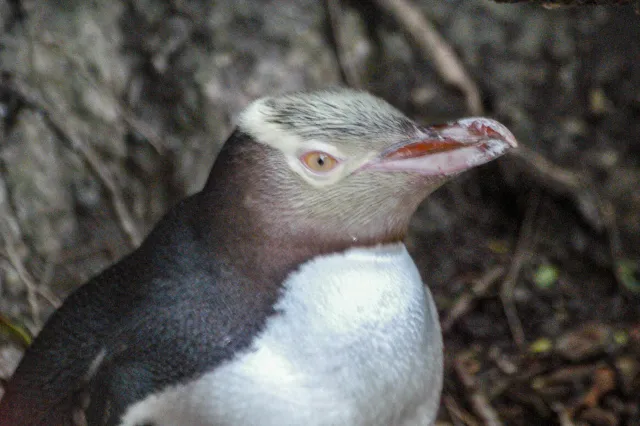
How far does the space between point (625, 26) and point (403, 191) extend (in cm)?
161

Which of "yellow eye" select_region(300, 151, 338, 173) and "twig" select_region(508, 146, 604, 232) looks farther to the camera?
"twig" select_region(508, 146, 604, 232)

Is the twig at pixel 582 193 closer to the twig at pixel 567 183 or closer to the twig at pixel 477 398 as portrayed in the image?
the twig at pixel 567 183

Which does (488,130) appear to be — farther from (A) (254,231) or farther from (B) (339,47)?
(B) (339,47)

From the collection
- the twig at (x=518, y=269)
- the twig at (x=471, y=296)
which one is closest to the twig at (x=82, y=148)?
the twig at (x=471, y=296)

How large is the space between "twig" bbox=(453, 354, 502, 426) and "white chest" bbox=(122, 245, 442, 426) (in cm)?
87

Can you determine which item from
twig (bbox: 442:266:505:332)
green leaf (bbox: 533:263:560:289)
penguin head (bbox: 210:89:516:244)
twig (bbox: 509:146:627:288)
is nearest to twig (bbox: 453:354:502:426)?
twig (bbox: 442:266:505:332)

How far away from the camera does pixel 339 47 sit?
2.58 metres

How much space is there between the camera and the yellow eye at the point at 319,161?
1.22 metres

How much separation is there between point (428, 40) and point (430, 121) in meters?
0.25

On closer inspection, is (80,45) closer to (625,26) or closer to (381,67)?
(381,67)

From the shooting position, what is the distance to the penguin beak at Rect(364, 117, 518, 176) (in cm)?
121

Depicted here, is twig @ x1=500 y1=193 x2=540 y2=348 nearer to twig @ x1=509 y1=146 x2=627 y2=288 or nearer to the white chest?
twig @ x1=509 y1=146 x2=627 y2=288

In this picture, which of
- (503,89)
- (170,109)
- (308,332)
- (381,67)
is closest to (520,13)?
(503,89)

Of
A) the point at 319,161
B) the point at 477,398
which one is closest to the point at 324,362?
the point at 319,161
